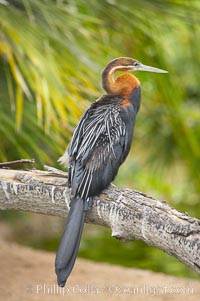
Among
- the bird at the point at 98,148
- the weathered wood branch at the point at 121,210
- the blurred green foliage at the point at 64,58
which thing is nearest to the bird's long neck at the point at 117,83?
the bird at the point at 98,148

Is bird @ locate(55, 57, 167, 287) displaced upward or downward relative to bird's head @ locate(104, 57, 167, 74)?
downward

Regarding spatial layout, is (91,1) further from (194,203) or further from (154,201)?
(194,203)

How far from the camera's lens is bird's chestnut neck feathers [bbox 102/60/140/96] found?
3.33 metres

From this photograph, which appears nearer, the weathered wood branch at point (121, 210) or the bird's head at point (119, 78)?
the weathered wood branch at point (121, 210)

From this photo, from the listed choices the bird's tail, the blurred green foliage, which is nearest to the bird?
the bird's tail

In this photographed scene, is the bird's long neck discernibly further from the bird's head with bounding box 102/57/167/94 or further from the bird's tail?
the bird's tail

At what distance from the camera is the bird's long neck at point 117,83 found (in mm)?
3332

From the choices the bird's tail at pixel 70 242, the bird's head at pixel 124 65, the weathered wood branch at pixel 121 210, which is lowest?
the bird's tail at pixel 70 242

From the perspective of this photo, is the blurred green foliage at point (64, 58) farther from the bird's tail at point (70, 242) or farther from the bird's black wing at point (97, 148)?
the bird's tail at point (70, 242)

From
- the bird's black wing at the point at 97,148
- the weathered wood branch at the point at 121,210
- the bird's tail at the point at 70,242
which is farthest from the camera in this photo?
the bird's black wing at the point at 97,148

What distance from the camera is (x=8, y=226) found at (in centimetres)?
842

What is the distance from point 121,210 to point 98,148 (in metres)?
0.42

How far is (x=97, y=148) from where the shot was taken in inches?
124

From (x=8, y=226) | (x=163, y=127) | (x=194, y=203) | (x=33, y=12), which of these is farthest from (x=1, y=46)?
(x=8, y=226)
